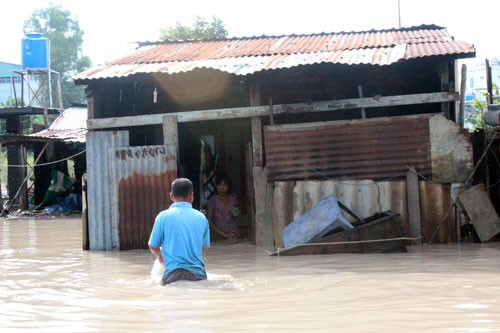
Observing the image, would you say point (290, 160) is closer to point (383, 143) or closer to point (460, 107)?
point (383, 143)

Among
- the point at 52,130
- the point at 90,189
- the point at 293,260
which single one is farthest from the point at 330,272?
the point at 52,130

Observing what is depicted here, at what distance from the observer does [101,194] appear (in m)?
10.8

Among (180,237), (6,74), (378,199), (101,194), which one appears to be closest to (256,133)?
(378,199)

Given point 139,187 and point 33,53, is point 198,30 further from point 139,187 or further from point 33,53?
point 139,187

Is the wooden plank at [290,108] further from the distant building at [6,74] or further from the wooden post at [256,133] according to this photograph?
the distant building at [6,74]

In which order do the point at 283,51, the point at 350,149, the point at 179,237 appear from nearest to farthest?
the point at 179,237, the point at 350,149, the point at 283,51

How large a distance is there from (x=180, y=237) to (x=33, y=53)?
23.7 metres

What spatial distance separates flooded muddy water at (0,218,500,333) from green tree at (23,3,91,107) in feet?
124

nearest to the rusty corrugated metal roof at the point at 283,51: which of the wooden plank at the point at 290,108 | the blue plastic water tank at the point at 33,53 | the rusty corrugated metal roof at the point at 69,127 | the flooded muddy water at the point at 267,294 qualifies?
the wooden plank at the point at 290,108

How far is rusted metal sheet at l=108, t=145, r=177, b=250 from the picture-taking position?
10781 mm

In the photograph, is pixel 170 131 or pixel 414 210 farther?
pixel 170 131

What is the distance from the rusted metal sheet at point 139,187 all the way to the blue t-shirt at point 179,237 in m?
4.34

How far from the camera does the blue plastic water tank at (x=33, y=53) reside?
28013 millimetres

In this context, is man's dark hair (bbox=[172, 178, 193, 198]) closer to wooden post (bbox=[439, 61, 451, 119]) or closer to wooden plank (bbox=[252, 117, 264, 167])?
wooden plank (bbox=[252, 117, 264, 167])
